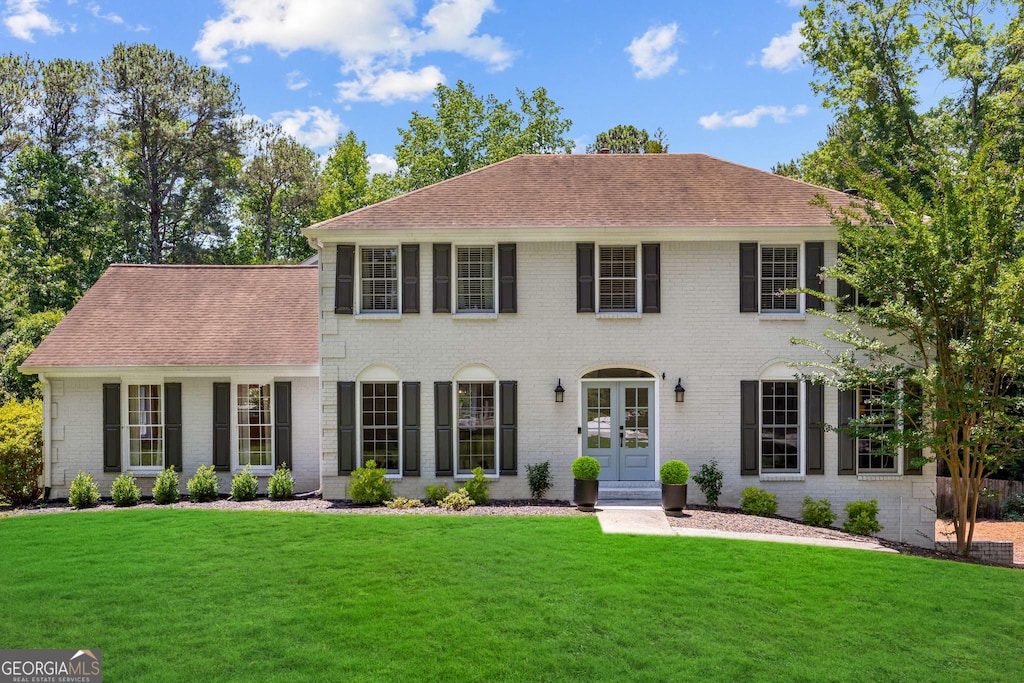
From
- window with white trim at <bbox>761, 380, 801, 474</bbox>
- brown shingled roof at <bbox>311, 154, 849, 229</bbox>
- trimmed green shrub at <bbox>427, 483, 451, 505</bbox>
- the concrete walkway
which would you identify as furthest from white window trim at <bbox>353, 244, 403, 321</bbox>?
window with white trim at <bbox>761, 380, 801, 474</bbox>

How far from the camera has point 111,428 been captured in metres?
16.5

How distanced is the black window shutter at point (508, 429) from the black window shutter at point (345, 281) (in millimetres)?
3896

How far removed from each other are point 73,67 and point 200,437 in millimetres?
27933

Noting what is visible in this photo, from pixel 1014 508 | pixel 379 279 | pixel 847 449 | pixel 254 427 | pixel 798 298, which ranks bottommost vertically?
pixel 1014 508

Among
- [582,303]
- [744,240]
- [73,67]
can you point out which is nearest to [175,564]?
[582,303]

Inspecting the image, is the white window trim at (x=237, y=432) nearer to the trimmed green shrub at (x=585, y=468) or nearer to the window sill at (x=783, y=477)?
the trimmed green shrub at (x=585, y=468)

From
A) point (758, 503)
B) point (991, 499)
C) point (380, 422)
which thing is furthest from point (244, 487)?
point (991, 499)

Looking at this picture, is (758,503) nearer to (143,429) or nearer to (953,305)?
(953,305)

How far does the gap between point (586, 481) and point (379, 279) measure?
6.37 metres

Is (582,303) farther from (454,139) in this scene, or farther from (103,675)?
(454,139)

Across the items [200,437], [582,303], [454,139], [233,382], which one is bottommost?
[200,437]

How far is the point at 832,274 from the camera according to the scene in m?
13.6

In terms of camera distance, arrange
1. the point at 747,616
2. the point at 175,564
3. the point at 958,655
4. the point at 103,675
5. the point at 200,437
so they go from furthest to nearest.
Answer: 1. the point at 200,437
2. the point at 175,564
3. the point at 747,616
4. the point at 958,655
5. the point at 103,675

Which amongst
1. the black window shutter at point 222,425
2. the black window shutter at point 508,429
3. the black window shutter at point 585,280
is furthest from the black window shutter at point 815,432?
the black window shutter at point 222,425
